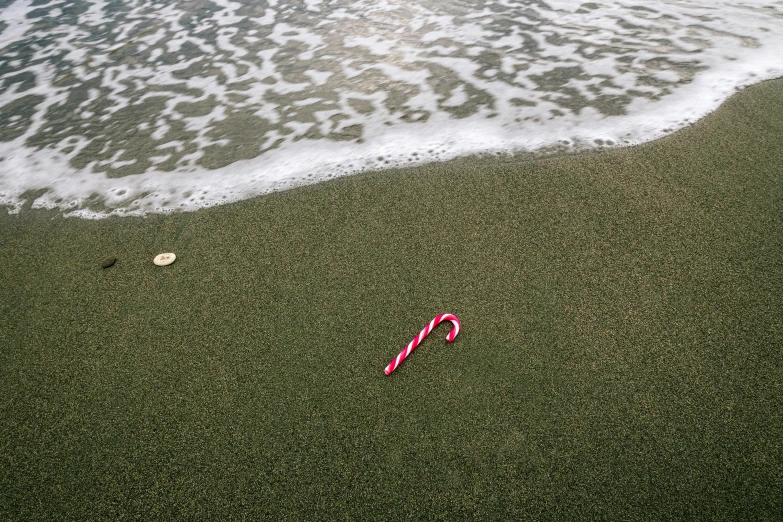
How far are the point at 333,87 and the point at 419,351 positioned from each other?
9.69 ft

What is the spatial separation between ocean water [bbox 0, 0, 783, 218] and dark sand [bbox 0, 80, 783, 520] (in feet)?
1.38

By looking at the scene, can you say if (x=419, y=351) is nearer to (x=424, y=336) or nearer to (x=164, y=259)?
(x=424, y=336)

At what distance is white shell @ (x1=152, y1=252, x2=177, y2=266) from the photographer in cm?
246

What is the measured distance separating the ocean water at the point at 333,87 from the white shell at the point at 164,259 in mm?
504

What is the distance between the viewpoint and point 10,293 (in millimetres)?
2404

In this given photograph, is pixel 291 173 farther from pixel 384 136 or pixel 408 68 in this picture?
pixel 408 68

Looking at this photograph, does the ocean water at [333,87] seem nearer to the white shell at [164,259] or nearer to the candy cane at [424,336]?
the white shell at [164,259]

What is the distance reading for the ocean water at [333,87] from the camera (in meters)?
3.19

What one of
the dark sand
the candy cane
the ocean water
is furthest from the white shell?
the candy cane

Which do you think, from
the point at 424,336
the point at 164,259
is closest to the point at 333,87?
the point at 164,259

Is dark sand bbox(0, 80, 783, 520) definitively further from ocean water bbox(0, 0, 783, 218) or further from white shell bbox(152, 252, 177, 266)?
ocean water bbox(0, 0, 783, 218)

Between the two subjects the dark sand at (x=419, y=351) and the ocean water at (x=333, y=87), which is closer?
the dark sand at (x=419, y=351)

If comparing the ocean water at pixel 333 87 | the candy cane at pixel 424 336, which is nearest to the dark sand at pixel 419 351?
the candy cane at pixel 424 336

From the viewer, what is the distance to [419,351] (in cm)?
196
